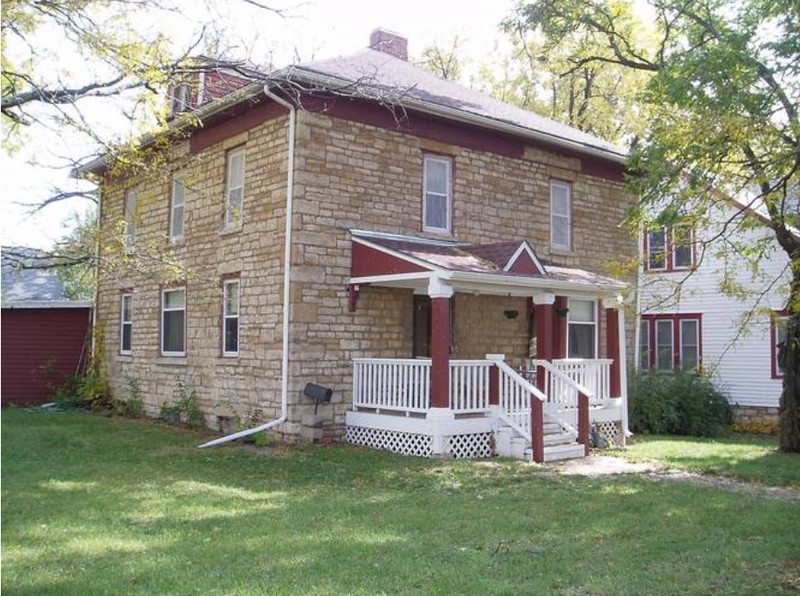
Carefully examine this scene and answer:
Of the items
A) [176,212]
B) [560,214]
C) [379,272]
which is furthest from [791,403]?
[176,212]

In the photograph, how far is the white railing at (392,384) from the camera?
13.1m

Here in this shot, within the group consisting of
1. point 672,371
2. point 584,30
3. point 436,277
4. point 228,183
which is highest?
point 584,30

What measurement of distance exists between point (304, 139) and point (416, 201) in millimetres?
2585

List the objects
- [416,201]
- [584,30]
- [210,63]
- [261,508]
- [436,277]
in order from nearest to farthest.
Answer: [261,508], [210,63], [436,277], [416,201], [584,30]

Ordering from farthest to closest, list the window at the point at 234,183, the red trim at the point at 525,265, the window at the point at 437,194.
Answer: the window at the point at 437,194
the window at the point at 234,183
the red trim at the point at 525,265

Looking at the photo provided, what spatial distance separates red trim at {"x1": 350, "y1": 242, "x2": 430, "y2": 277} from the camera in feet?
43.0

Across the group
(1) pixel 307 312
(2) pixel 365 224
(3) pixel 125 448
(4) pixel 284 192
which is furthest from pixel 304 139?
(3) pixel 125 448

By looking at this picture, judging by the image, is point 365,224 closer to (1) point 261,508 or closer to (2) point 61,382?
(1) point 261,508

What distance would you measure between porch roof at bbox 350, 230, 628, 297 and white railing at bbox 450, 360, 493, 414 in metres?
1.24

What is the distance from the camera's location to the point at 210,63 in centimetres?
927

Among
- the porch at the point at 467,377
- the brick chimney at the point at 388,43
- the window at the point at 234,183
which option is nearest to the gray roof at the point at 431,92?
the brick chimney at the point at 388,43

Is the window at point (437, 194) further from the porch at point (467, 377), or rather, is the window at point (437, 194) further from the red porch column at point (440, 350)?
the red porch column at point (440, 350)

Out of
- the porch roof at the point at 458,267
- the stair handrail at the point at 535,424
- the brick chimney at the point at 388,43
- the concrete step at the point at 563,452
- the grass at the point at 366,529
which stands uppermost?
the brick chimney at the point at 388,43

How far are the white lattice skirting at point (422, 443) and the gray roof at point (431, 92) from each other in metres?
5.30
